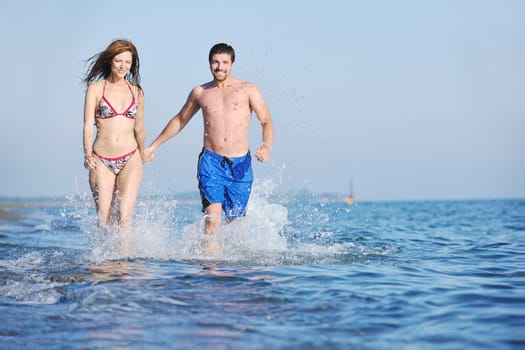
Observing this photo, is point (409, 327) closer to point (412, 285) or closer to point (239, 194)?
point (412, 285)

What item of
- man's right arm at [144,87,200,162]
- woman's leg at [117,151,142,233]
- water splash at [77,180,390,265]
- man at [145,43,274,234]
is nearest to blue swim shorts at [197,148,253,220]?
man at [145,43,274,234]

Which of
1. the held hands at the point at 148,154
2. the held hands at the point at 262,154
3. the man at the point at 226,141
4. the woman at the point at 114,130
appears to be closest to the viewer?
the woman at the point at 114,130

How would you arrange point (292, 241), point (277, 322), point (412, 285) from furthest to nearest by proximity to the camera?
point (292, 241), point (412, 285), point (277, 322)

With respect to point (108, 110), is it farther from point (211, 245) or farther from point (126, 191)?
point (211, 245)

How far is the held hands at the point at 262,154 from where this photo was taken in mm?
7035

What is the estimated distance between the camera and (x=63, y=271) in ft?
20.3

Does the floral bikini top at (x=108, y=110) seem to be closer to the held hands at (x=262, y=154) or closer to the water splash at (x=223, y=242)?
the water splash at (x=223, y=242)

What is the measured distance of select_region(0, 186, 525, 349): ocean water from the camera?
371 cm

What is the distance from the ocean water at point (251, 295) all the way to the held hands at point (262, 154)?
87 centimetres

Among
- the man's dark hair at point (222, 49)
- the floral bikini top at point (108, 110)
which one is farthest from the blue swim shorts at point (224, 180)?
the man's dark hair at point (222, 49)

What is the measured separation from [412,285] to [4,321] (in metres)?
3.11

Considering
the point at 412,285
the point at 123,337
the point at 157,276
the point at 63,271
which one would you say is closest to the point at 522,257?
the point at 412,285

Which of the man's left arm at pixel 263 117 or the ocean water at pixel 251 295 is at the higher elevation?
the man's left arm at pixel 263 117

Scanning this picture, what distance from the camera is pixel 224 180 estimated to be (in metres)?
7.22
